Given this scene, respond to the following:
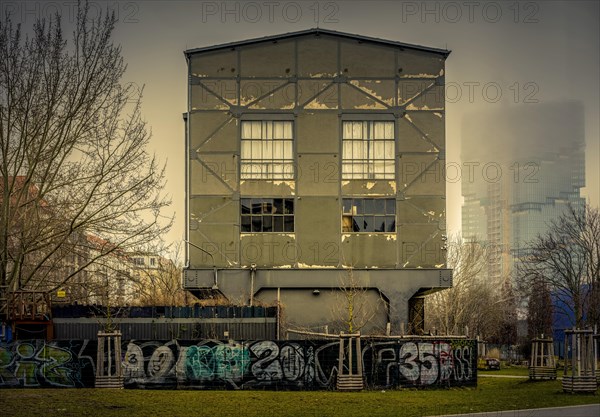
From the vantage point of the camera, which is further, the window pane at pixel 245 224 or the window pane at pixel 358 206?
the window pane at pixel 358 206

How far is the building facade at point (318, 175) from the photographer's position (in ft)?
168

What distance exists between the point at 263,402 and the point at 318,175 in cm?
2088

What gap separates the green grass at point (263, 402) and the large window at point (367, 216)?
1395 cm

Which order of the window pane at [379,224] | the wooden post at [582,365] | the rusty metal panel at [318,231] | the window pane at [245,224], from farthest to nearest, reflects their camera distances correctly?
1. the window pane at [379,224]
2. the window pane at [245,224]
3. the rusty metal panel at [318,231]
4. the wooden post at [582,365]

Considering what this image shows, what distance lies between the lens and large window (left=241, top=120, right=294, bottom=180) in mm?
52031

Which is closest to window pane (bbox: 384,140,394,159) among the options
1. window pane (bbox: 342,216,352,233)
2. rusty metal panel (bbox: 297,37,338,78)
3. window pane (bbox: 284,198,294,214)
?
window pane (bbox: 342,216,352,233)

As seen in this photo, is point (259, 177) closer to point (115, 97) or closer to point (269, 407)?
point (115, 97)

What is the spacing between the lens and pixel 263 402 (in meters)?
33.3

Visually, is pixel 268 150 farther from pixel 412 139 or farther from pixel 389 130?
pixel 412 139

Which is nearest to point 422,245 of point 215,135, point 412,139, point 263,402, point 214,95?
point 412,139

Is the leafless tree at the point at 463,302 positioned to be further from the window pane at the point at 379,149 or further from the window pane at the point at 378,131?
the window pane at the point at 378,131

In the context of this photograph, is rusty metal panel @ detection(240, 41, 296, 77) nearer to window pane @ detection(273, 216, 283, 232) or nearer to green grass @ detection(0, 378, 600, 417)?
window pane @ detection(273, 216, 283, 232)

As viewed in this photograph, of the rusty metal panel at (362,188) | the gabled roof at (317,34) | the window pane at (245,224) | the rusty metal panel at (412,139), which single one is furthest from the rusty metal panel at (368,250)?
the gabled roof at (317,34)

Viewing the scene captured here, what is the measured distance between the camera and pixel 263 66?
52.4 m
